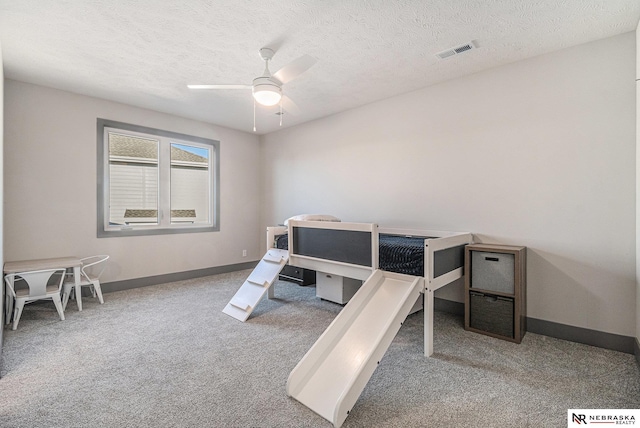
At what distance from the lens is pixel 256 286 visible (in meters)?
3.36

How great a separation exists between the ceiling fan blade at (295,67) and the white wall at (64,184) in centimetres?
298

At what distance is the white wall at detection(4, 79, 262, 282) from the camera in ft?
11.0

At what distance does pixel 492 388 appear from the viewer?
6.19ft

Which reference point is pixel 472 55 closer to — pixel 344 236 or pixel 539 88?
pixel 539 88

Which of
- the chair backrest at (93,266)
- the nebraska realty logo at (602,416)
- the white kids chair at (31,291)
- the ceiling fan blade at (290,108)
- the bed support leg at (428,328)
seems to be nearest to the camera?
the nebraska realty logo at (602,416)

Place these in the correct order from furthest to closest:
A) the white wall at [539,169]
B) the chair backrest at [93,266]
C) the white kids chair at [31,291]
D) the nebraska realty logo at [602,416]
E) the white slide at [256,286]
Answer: the chair backrest at [93,266] → the white slide at [256,286] → the white kids chair at [31,291] → the white wall at [539,169] → the nebraska realty logo at [602,416]

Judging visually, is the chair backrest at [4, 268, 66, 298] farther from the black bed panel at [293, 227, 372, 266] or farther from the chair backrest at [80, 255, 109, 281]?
the black bed panel at [293, 227, 372, 266]

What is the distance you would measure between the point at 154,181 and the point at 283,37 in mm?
3109

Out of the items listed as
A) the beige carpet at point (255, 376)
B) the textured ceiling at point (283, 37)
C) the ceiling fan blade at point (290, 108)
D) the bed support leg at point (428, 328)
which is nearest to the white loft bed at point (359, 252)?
the bed support leg at point (428, 328)

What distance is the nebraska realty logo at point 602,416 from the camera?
1.60 meters

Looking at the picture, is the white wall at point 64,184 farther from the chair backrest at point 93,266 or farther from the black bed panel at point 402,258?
the black bed panel at point 402,258

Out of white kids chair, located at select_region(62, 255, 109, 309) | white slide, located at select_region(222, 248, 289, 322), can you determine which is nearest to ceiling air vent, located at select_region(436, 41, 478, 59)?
white slide, located at select_region(222, 248, 289, 322)

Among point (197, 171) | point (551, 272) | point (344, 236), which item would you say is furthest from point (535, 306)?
point (197, 171)

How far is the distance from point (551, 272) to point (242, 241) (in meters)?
4.49
